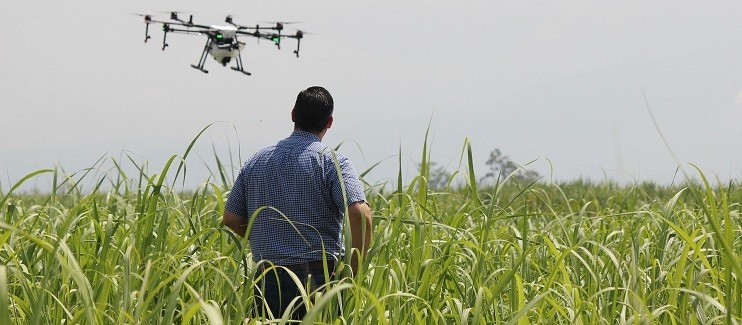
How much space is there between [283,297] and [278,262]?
160mm

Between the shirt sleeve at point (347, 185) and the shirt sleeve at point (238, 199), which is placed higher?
the shirt sleeve at point (347, 185)

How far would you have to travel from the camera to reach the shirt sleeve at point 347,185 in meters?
4.16

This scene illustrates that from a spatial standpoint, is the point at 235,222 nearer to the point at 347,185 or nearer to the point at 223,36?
the point at 347,185

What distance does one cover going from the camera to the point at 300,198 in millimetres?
4258

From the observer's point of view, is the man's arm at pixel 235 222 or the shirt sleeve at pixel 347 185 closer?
the shirt sleeve at pixel 347 185

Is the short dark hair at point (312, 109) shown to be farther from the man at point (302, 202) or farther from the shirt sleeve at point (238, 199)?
the shirt sleeve at point (238, 199)

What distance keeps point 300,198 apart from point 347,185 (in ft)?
0.75

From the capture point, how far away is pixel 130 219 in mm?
4840

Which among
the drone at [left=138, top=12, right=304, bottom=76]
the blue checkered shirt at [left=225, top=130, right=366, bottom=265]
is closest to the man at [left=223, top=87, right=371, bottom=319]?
the blue checkered shirt at [left=225, top=130, right=366, bottom=265]

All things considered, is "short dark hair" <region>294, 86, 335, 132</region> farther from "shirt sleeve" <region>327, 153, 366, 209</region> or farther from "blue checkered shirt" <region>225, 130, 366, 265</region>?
"shirt sleeve" <region>327, 153, 366, 209</region>

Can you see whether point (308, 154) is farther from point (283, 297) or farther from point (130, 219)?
point (130, 219)

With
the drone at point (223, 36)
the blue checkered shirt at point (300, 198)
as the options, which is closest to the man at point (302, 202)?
the blue checkered shirt at point (300, 198)

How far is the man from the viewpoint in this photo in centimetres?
423

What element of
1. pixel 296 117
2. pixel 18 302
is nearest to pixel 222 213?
pixel 296 117
